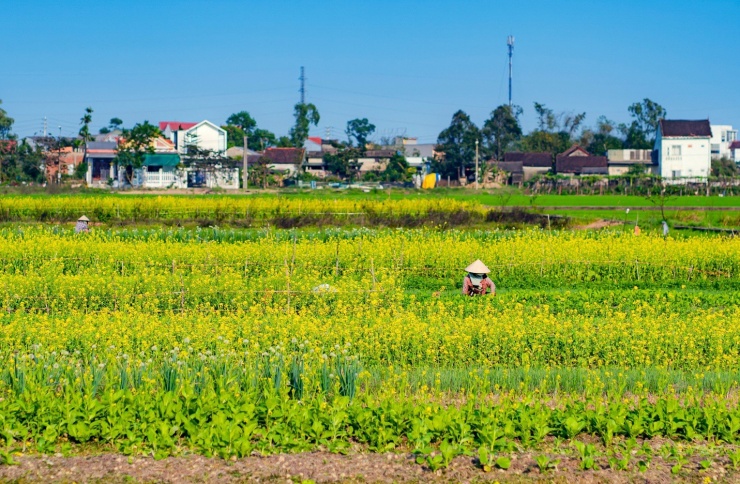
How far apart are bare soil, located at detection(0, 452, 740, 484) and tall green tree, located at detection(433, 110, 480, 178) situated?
251 ft

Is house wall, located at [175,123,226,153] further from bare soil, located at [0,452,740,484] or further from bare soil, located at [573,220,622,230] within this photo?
bare soil, located at [0,452,740,484]

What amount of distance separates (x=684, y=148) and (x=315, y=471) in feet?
256

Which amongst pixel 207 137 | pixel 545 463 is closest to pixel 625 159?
pixel 207 137

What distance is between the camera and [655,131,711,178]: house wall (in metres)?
80.6

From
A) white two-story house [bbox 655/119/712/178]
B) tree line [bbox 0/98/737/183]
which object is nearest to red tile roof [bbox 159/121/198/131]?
tree line [bbox 0/98/737/183]

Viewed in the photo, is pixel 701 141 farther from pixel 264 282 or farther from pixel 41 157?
pixel 264 282

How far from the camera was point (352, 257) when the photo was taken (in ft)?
74.5

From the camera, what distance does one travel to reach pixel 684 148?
81375 millimetres

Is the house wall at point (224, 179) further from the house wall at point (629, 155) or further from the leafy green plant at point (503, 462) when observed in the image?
the leafy green plant at point (503, 462)

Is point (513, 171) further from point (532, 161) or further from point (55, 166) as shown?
point (55, 166)

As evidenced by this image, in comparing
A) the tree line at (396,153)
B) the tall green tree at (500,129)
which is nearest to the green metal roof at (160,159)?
the tree line at (396,153)

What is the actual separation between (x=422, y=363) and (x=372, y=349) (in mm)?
744

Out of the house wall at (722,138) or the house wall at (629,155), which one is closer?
the house wall at (629,155)

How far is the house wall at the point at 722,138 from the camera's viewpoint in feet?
440
